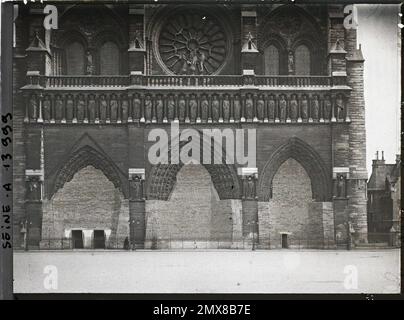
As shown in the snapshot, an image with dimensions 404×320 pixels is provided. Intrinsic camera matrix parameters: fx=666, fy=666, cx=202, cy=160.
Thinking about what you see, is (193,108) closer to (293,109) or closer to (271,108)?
(271,108)

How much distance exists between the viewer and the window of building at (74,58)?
40.3 feet

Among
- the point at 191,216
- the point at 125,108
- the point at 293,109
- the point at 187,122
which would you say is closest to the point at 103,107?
the point at 125,108

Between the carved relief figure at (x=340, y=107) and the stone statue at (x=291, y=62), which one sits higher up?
the stone statue at (x=291, y=62)

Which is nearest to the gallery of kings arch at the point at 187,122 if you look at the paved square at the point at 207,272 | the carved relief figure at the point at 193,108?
the carved relief figure at the point at 193,108

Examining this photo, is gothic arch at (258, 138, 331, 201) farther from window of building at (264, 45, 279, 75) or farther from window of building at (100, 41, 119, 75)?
window of building at (100, 41, 119, 75)

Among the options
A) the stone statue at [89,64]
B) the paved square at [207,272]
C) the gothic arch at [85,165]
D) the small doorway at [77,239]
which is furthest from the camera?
the stone statue at [89,64]

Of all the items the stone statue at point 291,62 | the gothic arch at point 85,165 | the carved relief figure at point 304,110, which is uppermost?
the stone statue at point 291,62

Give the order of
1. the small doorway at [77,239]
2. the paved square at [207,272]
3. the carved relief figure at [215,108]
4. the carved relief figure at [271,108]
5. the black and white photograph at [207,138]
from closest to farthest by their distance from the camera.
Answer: the paved square at [207,272], the black and white photograph at [207,138], the small doorway at [77,239], the carved relief figure at [215,108], the carved relief figure at [271,108]

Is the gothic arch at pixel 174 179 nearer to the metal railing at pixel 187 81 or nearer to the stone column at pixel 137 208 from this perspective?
the stone column at pixel 137 208

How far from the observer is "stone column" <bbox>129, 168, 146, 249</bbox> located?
476 inches

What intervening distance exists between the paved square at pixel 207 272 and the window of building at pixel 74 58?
10.9ft

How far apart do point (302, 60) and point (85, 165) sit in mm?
4528

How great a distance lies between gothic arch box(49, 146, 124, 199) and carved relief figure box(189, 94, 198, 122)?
1714mm

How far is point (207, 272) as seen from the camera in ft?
37.3
